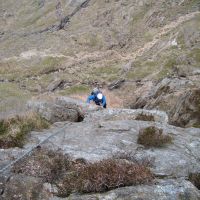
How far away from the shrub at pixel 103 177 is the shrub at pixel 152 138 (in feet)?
6.81

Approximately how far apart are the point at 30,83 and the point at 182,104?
133 feet

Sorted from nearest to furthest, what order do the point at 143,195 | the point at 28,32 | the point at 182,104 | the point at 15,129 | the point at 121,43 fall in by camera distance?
1. the point at 143,195
2. the point at 15,129
3. the point at 182,104
4. the point at 121,43
5. the point at 28,32

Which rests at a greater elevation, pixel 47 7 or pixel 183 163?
pixel 47 7

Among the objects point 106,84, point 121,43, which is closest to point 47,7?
point 121,43

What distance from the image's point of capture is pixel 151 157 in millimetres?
9523

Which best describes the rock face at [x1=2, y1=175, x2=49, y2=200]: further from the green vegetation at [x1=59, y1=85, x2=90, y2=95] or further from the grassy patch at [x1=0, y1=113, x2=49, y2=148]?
the green vegetation at [x1=59, y1=85, x2=90, y2=95]

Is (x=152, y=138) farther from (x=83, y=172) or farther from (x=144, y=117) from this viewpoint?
(x=144, y=117)

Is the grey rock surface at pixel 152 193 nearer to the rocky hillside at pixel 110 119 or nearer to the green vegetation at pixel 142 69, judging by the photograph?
the rocky hillside at pixel 110 119

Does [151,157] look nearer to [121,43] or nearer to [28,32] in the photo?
[121,43]

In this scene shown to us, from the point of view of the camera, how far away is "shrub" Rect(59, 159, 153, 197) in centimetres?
779

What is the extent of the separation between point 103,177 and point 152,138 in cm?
289

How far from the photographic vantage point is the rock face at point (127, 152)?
7.65m

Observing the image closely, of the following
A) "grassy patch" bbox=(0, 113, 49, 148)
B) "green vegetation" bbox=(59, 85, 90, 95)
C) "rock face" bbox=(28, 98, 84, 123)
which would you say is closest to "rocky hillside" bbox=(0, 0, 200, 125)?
"green vegetation" bbox=(59, 85, 90, 95)

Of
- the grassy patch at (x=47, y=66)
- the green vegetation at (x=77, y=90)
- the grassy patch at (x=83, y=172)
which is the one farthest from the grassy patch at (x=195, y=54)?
the grassy patch at (x=83, y=172)
